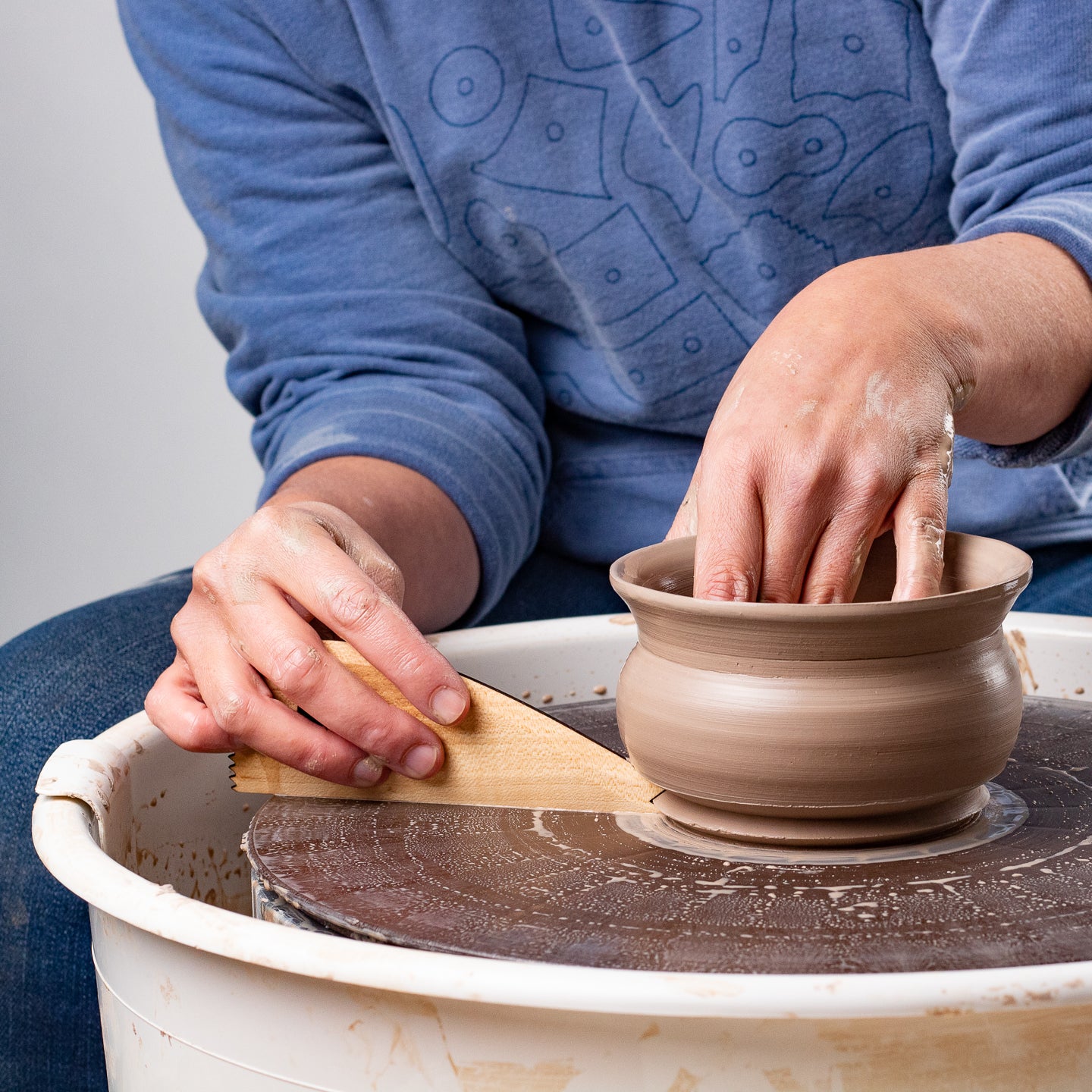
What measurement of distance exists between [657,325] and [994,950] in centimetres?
87

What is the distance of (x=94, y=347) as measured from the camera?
2.62 meters

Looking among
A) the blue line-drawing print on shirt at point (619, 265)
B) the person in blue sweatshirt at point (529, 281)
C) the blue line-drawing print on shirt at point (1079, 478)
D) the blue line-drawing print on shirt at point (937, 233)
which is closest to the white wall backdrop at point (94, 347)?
the person in blue sweatshirt at point (529, 281)

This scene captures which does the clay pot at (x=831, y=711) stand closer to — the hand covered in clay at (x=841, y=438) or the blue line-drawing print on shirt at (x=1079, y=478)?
the hand covered in clay at (x=841, y=438)

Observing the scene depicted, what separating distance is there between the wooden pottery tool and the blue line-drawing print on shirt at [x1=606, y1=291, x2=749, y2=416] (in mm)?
608

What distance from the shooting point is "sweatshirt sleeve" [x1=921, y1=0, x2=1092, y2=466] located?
38.7 inches

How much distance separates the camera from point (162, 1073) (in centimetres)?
62

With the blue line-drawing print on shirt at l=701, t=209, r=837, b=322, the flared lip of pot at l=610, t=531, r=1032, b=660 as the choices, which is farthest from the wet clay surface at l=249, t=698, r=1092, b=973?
the blue line-drawing print on shirt at l=701, t=209, r=837, b=322

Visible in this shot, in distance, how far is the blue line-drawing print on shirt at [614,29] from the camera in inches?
47.2

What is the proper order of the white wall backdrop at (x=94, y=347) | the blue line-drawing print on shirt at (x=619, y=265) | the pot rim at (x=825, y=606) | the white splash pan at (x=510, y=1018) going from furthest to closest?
the white wall backdrop at (x=94, y=347), the blue line-drawing print on shirt at (x=619, y=265), the pot rim at (x=825, y=606), the white splash pan at (x=510, y=1018)

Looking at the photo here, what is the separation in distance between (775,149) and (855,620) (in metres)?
0.74

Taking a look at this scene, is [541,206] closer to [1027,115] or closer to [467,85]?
[467,85]

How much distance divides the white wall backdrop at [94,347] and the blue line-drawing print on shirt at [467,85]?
1.49 m

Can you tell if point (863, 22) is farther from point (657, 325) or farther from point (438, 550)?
point (438, 550)

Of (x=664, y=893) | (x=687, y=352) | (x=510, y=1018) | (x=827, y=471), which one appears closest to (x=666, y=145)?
(x=687, y=352)
